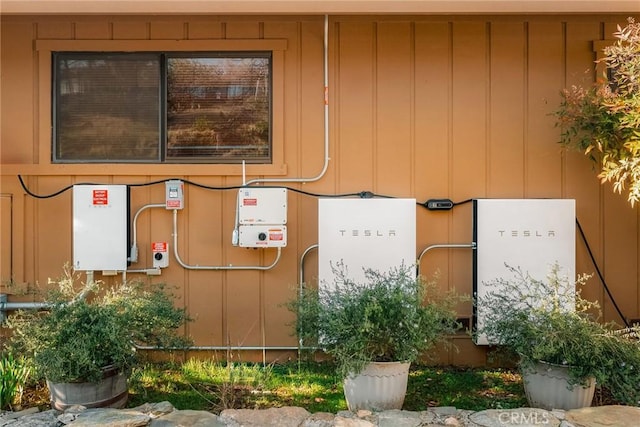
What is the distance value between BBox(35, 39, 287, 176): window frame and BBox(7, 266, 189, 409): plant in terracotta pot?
3.65ft

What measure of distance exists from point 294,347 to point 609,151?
2.52 m

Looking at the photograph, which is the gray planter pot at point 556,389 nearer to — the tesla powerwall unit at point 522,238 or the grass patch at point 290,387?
the grass patch at point 290,387

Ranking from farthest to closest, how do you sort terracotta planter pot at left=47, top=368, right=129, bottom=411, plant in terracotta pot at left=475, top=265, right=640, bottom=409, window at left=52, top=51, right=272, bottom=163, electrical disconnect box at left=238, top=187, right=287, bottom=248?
window at left=52, top=51, right=272, bottom=163 < electrical disconnect box at left=238, top=187, right=287, bottom=248 < terracotta planter pot at left=47, top=368, right=129, bottom=411 < plant in terracotta pot at left=475, top=265, right=640, bottom=409

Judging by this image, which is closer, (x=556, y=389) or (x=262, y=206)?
(x=556, y=389)

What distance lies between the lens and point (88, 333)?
2.74 metres

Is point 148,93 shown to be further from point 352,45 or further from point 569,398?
point 569,398

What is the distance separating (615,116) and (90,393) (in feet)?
11.4

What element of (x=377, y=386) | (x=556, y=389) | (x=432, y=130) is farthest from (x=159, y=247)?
(x=556, y=389)

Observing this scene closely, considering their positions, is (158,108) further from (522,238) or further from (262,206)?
(522,238)

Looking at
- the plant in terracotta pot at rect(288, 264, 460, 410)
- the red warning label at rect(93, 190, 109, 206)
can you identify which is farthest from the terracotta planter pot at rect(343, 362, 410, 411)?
the red warning label at rect(93, 190, 109, 206)

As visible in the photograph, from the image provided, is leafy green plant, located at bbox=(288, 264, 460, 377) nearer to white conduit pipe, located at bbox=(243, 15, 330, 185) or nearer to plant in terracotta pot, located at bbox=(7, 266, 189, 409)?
plant in terracotta pot, located at bbox=(7, 266, 189, 409)

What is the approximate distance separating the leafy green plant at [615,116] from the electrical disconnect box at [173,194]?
2671 millimetres

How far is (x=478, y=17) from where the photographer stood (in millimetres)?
3771
